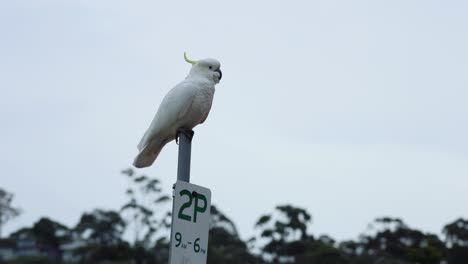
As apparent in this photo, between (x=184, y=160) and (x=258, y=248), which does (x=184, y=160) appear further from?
(x=258, y=248)

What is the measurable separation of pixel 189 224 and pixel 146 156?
3.86 ft

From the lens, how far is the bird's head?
4203mm

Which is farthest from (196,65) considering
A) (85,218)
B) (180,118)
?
(85,218)

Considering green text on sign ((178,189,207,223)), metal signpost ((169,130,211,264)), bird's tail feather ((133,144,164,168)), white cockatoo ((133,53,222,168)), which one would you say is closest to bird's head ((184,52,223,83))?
white cockatoo ((133,53,222,168))

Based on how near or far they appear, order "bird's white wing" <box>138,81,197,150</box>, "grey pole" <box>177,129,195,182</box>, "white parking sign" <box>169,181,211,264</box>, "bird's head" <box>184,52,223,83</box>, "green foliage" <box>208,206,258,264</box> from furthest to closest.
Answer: "green foliage" <box>208,206,258,264</box> < "bird's head" <box>184,52,223,83</box> < "bird's white wing" <box>138,81,197,150</box> < "grey pole" <box>177,129,195,182</box> < "white parking sign" <box>169,181,211,264</box>

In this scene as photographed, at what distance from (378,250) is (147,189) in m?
7.62

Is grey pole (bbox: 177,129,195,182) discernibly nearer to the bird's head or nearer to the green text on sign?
the green text on sign

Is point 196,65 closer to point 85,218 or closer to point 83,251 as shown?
point 83,251

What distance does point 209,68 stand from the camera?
13.9 feet

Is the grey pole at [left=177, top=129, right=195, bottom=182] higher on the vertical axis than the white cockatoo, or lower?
lower

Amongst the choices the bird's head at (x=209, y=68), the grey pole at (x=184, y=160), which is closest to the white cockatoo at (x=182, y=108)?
the bird's head at (x=209, y=68)

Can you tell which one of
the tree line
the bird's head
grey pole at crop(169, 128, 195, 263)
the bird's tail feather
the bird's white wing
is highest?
the tree line

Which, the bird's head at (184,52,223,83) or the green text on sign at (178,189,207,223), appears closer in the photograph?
the green text on sign at (178,189,207,223)

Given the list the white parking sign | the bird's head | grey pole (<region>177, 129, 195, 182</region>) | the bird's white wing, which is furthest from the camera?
the bird's head
